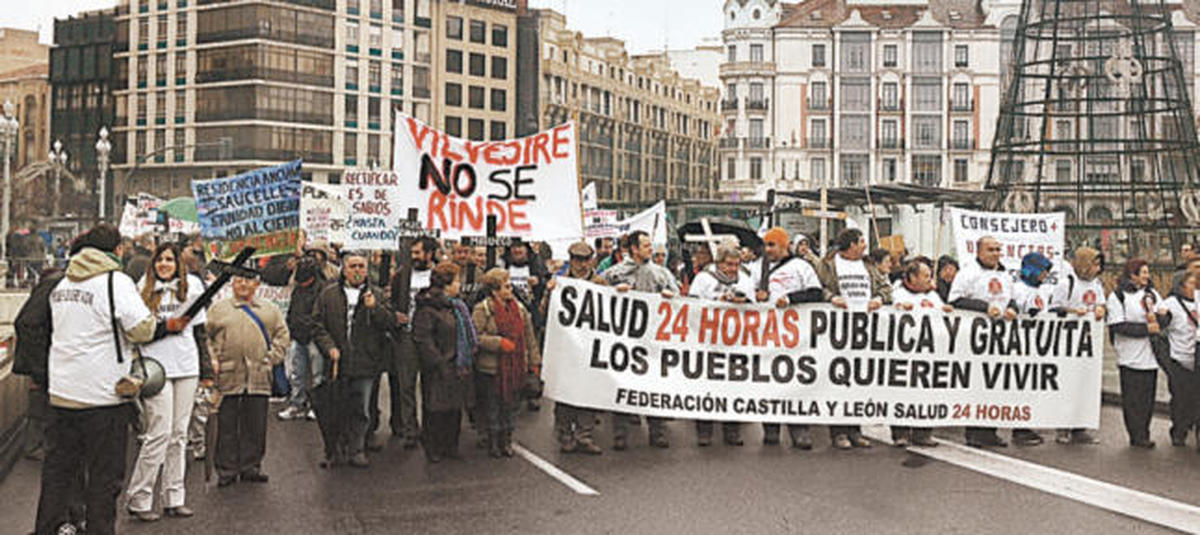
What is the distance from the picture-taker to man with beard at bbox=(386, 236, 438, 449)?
33.4 ft

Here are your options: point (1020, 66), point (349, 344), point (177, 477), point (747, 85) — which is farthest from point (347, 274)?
point (747, 85)

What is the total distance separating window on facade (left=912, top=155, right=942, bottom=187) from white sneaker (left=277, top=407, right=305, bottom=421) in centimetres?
7373

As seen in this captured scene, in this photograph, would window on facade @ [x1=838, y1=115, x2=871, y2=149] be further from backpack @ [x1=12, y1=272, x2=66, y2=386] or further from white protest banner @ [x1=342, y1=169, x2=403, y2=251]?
backpack @ [x1=12, y1=272, x2=66, y2=386]

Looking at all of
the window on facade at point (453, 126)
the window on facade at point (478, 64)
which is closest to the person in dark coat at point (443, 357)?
the window on facade at point (453, 126)

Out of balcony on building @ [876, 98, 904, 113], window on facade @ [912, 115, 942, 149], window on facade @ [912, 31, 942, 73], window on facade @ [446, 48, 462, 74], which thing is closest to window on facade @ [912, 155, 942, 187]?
window on facade @ [912, 115, 942, 149]

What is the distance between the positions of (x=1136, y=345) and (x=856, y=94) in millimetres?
73682

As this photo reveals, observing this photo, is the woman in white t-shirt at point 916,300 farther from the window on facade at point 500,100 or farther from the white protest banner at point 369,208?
the window on facade at point 500,100

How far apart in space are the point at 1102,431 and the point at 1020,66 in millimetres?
12867

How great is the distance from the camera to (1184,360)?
10750mm

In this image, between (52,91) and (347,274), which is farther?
(52,91)

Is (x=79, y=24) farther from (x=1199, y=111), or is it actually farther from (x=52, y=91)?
(x=1199, y=111)

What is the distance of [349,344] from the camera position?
32.5ft

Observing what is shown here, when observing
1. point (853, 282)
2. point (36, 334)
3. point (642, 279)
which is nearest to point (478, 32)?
point (642, 279)

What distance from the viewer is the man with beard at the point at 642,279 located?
34.6 feet
